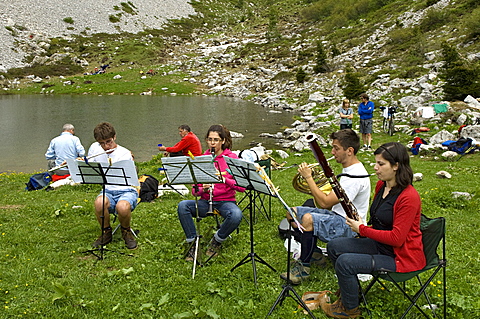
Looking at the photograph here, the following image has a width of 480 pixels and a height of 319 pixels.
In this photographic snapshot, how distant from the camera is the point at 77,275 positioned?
524 centimetres

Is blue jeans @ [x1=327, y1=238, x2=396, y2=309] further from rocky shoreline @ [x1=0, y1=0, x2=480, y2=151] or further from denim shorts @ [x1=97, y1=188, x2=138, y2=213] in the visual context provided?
rocky shoreline @ [x1=0, y1=0, x2=480, y2=151]

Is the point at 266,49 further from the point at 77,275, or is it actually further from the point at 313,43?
the point at 77,275

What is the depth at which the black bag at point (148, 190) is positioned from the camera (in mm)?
9555

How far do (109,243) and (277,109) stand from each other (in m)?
31.6

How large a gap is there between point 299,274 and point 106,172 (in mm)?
3242

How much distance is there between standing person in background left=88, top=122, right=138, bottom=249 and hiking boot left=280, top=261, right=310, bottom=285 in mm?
2794

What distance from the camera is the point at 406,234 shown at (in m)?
3.70

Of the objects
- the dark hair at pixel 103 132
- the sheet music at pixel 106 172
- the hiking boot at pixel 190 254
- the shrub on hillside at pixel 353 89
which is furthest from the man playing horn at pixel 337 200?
the shrub on hillside at pixel 353 89

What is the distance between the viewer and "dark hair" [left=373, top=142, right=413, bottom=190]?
12.4 feet

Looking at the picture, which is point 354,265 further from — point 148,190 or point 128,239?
point 148,190

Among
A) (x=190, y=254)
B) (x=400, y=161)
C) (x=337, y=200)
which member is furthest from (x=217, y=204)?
(x=400, y=161)

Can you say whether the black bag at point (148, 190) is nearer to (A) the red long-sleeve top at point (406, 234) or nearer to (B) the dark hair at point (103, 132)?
(B) the dark hair at point (103, 132)

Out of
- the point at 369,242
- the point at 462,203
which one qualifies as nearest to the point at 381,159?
the point at 369,242

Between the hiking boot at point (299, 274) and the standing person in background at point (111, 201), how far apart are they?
279 centimetres
